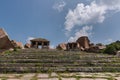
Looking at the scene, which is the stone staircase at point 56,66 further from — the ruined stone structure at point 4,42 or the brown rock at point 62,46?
the brown rock at point 62,46

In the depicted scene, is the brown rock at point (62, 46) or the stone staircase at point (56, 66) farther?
the brown rock at point (62, 46)

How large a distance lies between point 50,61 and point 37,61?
0.67 m

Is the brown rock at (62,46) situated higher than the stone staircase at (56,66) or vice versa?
the brown rock at (62,46)

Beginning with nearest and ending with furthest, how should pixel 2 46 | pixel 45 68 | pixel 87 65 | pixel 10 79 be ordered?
pixel 10 79 < pixel 45 68 < pixel 87 65 < pixel 2 46

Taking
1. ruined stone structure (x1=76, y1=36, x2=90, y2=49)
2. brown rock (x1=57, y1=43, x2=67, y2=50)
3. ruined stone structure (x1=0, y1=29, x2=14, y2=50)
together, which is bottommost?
ruined stone structure (x1=0, y1=29, x2=14, y2=50)

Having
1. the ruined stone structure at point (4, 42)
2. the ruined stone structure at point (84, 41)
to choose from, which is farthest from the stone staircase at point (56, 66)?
the ruined stone structure at point (84, 41)

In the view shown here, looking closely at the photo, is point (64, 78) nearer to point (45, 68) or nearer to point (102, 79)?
point (102, 79)

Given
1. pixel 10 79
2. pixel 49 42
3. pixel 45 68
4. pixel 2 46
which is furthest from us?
pixel 49 42

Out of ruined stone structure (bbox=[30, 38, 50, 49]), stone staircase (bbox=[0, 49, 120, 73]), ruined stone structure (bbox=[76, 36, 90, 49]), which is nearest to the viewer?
stone staircase (bbox=[0, 49, 120, 73])

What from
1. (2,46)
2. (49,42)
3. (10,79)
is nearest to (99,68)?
(10,79)

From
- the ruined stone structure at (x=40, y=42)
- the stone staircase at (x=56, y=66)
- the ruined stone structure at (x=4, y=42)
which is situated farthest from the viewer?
the ruined stone structure at (x=40, y=42)

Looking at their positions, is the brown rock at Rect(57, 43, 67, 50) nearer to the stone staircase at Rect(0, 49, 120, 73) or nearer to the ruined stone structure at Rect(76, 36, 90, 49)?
the ruined stone structure at Rect(76, 36, 90, 49)

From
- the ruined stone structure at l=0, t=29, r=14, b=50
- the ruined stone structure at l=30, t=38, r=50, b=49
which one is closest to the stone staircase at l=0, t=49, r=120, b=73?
the ruined stone structure at l=0, t=29, r=14, b=50

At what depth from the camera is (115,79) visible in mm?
8516
